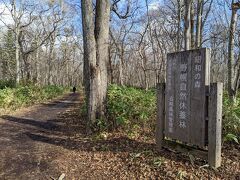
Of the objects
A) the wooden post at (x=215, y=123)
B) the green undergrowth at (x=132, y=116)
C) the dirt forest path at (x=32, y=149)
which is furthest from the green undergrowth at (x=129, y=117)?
the wooden post at (x=215, y=123)

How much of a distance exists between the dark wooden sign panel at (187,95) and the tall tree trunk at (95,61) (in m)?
2.94

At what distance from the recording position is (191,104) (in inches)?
203

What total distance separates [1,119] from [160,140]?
8.30m

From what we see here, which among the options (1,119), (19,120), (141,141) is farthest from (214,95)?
(1,119)

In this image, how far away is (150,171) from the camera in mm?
4980

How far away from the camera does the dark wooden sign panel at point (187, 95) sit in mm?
4891

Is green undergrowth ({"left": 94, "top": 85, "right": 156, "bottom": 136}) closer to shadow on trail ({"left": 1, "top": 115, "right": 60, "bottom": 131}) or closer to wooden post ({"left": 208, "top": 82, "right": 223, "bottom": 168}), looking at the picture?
shadow on trail ({"left": 1, "top": 115, "right": 60, "bottom": 131})

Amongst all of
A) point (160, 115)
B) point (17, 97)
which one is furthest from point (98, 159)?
point (17, 97)

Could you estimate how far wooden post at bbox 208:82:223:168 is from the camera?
15.3ft

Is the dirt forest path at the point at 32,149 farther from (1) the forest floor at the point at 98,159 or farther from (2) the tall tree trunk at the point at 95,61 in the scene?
(2) the tall tree trunk at the point at 95,61

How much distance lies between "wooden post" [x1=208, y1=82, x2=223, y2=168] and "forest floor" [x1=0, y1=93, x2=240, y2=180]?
0.85ft

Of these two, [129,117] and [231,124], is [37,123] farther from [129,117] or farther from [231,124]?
[231,124]

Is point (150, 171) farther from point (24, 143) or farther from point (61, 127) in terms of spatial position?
point (61, 127)

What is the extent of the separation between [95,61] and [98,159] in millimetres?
3424
